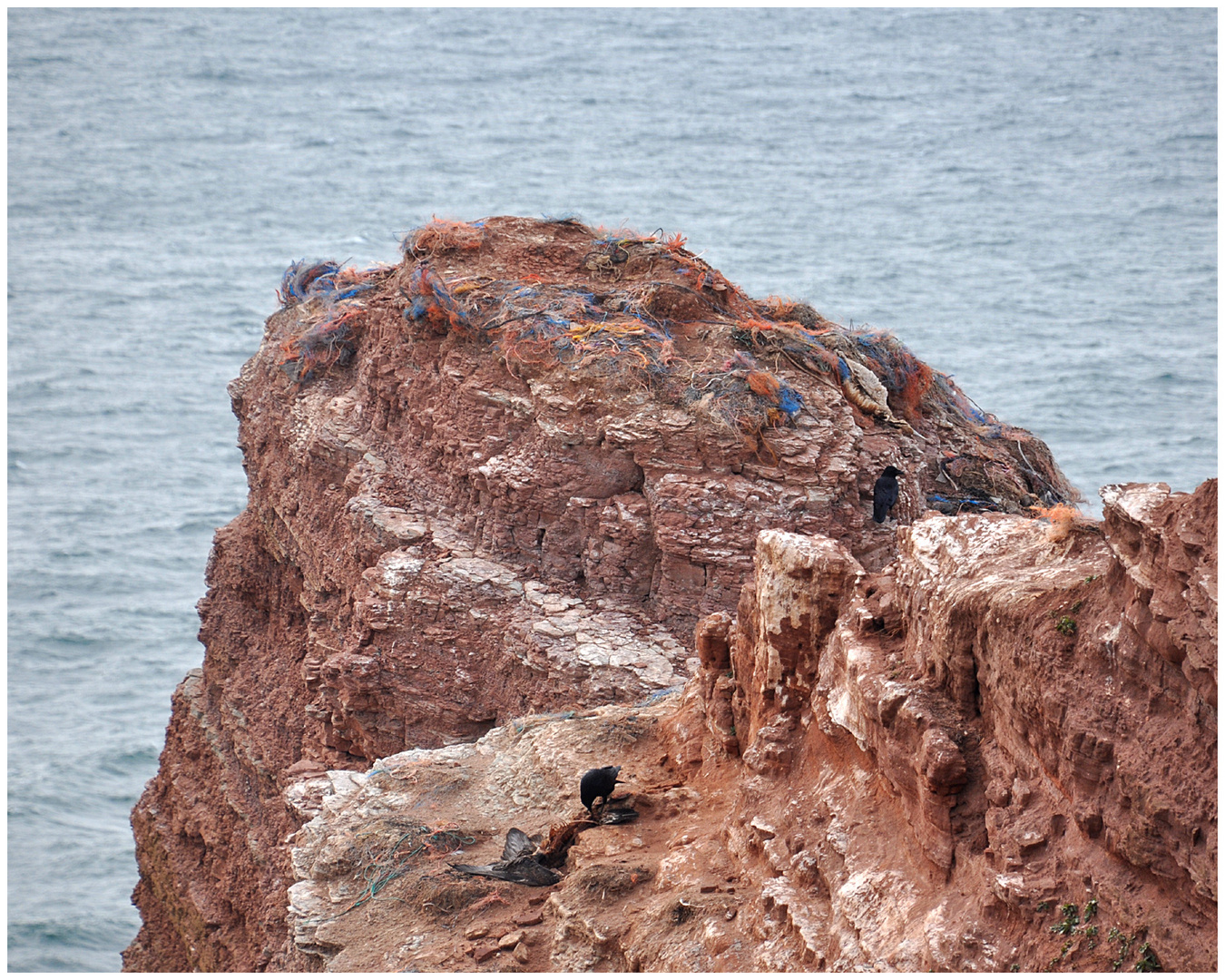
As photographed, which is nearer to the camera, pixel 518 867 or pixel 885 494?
pixel 518 867

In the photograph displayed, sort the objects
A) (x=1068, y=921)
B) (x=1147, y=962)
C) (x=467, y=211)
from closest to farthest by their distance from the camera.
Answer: (x=1147, y=962) → (x=1068, y=921) → (x=467, y=211)

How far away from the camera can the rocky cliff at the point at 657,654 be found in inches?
257

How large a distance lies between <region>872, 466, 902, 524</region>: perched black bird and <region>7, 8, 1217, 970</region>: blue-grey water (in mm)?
14642

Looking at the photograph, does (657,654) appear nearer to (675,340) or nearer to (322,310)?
(675,340)

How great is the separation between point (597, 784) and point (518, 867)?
812 mm

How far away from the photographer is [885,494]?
549 inches

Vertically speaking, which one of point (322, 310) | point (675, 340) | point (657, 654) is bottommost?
point (657, 654)

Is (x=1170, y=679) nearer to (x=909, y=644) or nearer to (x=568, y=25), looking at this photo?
(x=909, y=644)

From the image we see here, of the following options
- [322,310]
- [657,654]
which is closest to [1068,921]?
[657,654]

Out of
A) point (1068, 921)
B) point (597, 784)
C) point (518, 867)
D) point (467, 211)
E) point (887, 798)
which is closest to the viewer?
point (1068, 921)

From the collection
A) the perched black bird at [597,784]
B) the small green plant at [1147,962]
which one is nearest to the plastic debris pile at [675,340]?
the perched black bird at [597,784]

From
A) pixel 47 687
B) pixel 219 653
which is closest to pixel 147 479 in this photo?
pixel 47 687

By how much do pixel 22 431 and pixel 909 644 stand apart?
1693 inches

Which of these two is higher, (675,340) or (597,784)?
(675,340)
